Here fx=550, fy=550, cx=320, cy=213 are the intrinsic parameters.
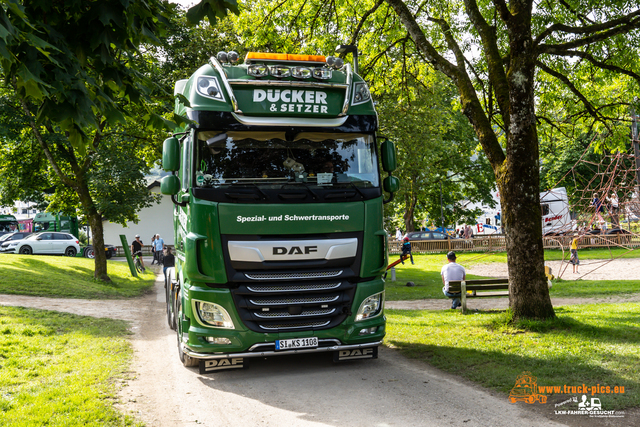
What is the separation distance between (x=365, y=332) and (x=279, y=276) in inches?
56.6

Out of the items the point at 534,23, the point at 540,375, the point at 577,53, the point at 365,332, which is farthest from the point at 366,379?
the point at 534,23

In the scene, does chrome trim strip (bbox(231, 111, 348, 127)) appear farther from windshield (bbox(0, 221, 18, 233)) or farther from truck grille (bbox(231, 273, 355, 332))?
windshield (bbox(0, 221, 18, 233))

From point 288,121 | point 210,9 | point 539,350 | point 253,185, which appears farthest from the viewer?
point 539,350

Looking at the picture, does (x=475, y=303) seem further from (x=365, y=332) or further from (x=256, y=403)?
(x=256, y=403)

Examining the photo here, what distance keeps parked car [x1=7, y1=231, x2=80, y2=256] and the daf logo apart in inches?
1395

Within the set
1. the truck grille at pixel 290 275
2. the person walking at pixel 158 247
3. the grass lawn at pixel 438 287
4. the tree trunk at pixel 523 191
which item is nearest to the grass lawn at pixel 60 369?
the truck grille at pixel 290 275

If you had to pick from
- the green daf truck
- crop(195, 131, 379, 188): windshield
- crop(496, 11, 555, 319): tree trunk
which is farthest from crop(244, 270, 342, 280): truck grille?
crop(496, 11, 555, 319): tree trunk

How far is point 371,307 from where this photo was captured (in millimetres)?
7297

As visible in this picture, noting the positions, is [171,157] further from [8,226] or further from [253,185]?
[8,226]

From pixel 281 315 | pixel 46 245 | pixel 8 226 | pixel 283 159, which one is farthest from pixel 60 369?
pixel 8 226

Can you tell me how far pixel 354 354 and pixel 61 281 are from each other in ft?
49.2

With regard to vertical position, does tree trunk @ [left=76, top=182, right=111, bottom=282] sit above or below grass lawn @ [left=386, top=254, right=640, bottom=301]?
above

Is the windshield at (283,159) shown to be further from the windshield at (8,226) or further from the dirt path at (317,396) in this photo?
the windshield at (8,226)

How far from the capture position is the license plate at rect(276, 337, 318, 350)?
690cm
